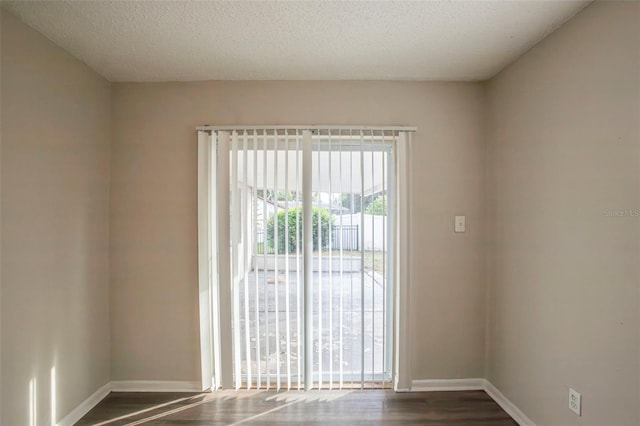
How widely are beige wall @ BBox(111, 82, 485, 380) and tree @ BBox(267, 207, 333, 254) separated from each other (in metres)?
0.61

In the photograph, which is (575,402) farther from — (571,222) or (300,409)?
(300,409)

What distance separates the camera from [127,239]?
2.47m

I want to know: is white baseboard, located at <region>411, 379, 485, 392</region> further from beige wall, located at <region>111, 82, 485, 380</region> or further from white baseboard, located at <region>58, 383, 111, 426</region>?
white baseboard, located at <region>58, 383, 111, 426</region>

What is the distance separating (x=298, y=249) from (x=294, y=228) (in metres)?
0.16

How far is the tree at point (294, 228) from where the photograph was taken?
2.43 metres

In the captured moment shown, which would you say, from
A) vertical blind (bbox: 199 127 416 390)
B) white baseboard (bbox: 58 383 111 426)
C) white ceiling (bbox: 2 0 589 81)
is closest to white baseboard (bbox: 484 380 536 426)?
vertical blind (bbox: 199 127 416 390)

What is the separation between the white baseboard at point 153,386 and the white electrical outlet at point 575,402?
7.81 ft

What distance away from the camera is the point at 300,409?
7.41 ft

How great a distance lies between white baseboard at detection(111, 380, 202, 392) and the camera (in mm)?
2482

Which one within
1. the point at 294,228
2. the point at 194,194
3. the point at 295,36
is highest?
the point at 295,36

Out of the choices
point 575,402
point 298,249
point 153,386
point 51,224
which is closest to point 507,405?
point 575,402

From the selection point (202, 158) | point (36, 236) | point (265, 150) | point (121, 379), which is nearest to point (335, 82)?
point (265, 150)

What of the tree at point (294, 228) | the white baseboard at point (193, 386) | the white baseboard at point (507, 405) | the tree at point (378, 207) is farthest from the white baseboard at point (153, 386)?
the white baseboard at point (507, 405)

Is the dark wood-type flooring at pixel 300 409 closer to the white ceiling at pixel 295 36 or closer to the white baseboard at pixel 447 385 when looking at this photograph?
the white baseboard at pixel 447 385
